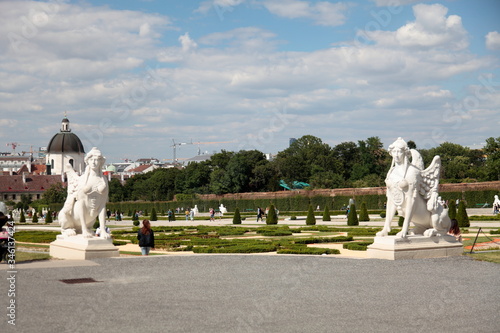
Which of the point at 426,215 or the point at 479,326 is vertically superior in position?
the point at 426,215

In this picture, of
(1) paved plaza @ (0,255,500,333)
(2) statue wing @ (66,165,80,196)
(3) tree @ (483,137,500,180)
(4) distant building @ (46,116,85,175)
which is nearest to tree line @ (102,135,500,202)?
(3) tree @ (483,137,500,180)

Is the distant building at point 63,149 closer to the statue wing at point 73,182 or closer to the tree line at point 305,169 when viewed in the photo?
the tree line at point 305,169

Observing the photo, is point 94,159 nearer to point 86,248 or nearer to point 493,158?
point 86,248

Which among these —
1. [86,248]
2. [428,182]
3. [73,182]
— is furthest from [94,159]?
[428,182]

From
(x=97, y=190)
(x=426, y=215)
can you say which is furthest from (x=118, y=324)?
(x=426, y=215)

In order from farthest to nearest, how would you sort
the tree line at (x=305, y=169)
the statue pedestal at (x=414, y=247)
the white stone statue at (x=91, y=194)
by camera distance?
the tree line at (x=305, y=169)
the white stone statue at (x=91, y=194)
the statue pedestal at (x=414, y=247)

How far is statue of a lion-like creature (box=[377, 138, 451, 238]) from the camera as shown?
15.1 meters

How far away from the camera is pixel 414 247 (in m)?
15.0

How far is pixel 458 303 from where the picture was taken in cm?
952

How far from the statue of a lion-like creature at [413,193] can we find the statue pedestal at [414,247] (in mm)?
201

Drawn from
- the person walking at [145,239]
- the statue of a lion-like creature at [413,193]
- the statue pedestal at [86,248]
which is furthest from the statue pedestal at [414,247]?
the statue pedestal at [86,248]

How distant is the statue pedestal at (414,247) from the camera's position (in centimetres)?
1473

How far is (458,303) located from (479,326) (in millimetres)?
1463

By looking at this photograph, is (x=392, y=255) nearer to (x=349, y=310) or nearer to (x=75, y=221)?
(x=349, y=310)
